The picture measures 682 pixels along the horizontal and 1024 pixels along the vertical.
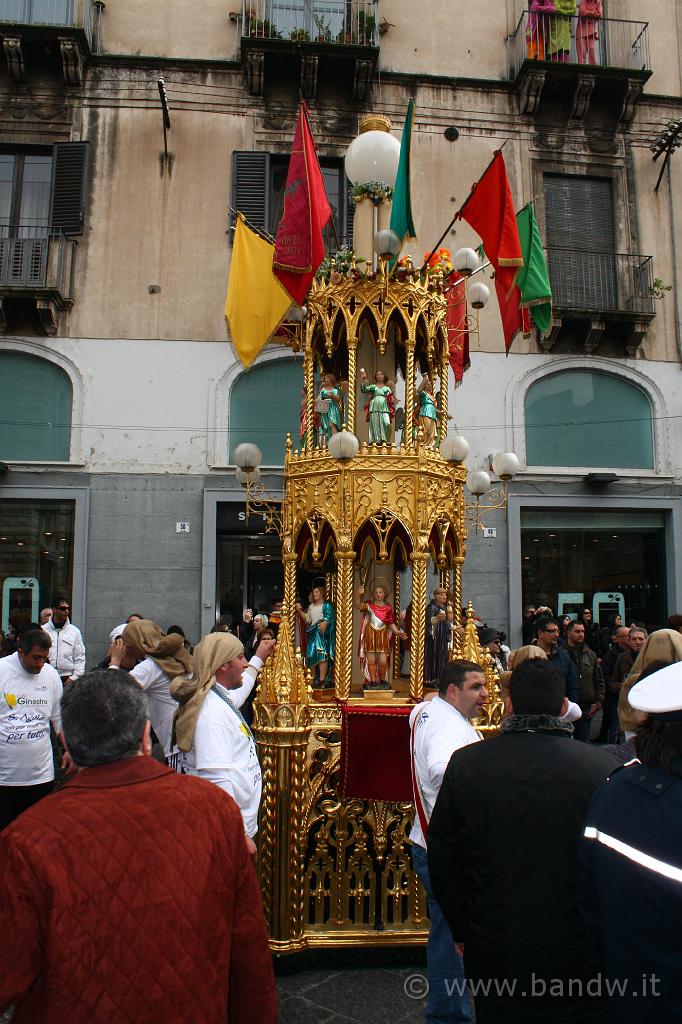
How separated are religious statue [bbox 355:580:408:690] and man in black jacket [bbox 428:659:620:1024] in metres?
4.15

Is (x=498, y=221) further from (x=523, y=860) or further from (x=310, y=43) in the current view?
(x=310, y=43)

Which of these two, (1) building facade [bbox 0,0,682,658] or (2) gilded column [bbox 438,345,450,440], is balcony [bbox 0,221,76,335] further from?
(2) gilded column [bbox 438,345,450,440]

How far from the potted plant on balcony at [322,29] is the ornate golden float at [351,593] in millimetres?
10930

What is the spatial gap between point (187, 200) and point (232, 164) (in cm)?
121

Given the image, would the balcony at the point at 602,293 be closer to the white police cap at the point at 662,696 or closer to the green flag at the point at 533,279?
the green flag at the point at 533,279

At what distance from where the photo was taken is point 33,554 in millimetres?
16016

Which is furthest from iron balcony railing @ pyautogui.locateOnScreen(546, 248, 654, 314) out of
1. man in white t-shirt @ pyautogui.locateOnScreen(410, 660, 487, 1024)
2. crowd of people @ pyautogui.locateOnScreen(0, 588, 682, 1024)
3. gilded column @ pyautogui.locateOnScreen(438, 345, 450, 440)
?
crowd of people @ pyautogui.locateOnScreen(0, 588, 682, 1024)

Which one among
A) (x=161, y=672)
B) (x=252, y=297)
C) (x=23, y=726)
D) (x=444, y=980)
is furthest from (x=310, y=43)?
(x=444, y=980)

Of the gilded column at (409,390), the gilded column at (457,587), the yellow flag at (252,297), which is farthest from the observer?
the yellow flag at (252,297)

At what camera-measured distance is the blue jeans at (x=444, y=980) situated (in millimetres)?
3980

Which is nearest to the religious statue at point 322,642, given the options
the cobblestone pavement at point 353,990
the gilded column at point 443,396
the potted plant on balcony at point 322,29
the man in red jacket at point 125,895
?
the gilded column at point 443,396

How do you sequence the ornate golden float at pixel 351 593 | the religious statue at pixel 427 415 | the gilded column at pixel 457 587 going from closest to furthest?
the ornate golden float at pixel 351 593 < the gilded column at pixel 457 587 < the religious statue at pixel 427 415

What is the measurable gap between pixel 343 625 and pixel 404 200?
370cm

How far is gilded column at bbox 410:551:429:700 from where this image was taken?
689 cm
